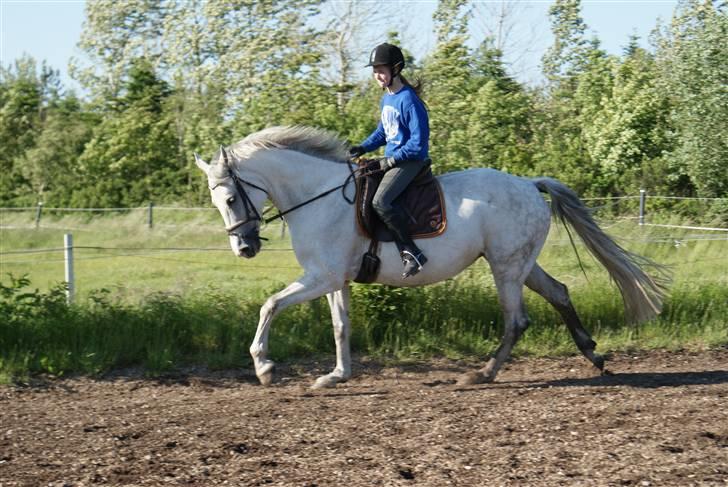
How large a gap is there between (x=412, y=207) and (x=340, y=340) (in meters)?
1.34

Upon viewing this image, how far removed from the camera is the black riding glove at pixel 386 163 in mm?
6947

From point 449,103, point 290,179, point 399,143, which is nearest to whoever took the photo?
point 399,143

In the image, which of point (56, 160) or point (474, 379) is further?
point (56, 160)

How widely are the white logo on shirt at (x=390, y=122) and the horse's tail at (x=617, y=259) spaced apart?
1.62 meters

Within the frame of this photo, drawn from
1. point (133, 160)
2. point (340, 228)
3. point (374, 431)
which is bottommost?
point (374, 431)

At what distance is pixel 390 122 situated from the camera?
7008mm

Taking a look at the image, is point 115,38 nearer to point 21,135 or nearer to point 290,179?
point 21,135

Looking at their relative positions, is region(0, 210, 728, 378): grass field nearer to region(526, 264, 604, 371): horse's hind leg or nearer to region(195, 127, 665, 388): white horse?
region(526, 264, 604, 371): horse's hind leg

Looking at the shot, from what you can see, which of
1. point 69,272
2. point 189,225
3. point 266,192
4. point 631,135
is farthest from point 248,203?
point 631,135

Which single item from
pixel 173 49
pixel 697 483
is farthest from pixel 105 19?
pixel 697 483

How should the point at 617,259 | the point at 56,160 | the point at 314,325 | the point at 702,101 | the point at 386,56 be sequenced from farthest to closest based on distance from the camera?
the point at 56,160 < the point at 702,101 < the point at 314,325 < the point at 617,259 < the point at 386,56

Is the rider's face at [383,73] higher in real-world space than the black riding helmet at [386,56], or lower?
lower

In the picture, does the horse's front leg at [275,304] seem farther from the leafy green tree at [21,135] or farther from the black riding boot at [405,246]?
the leafy green tree at [21,135]

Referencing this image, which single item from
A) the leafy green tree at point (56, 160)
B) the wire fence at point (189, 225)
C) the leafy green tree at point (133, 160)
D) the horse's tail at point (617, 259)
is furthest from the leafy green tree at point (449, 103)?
the leafy green tree at point (56, 160)
